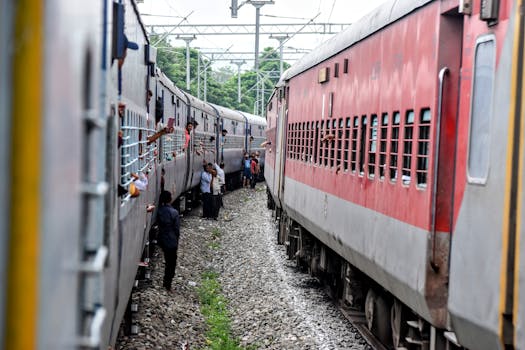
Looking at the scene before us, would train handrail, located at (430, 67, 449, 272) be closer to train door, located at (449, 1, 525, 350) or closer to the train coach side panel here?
the train coach side panel

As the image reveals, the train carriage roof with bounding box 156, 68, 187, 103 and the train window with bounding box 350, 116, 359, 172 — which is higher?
the train carriage roof with bounding box 156, 68, 187, 103

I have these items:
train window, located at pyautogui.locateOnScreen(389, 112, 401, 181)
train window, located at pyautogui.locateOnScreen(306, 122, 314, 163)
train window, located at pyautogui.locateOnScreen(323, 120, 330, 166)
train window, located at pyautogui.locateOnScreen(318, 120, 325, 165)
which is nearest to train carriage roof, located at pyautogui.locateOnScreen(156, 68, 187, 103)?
train window, located at pyautogui.locateOnScreen(306, 122, 314, 163)

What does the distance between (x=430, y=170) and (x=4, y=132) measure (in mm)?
5201

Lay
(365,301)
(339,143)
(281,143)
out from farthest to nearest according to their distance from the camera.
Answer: (281,143) → (339,143) → (365,301)

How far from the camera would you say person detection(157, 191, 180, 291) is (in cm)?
1318

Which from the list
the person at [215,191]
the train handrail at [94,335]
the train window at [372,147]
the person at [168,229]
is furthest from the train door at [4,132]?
the person at [215,191]

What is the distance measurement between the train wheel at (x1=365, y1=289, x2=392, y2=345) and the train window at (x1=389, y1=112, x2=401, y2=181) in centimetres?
204

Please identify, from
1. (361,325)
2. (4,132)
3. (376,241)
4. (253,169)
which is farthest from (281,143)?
(253,169)

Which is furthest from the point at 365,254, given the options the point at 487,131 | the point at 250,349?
the point at 487,131

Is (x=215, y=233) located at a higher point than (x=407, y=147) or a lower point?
lower

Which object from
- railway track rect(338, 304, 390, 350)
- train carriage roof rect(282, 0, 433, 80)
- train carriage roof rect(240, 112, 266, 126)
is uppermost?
train carriage roof rect(282, 0, 433, 80)

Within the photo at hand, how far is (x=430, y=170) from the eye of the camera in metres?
6.33

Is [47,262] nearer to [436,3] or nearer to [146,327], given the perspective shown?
[436,3]

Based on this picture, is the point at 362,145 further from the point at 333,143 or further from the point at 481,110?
the point at 481,110
